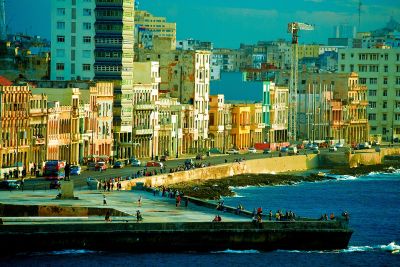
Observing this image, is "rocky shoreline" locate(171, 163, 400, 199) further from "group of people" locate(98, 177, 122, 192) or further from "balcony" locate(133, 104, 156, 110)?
"balcony" locate(133, 104, 156, 110)

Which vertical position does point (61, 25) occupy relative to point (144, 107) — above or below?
above

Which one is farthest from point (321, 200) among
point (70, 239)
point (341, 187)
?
point (70, 239)

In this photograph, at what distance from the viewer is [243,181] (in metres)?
168

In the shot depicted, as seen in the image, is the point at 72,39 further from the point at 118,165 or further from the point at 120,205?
the point at 120,205

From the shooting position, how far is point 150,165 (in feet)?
525

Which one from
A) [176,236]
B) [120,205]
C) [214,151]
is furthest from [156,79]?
[176,236]

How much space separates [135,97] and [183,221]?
6691cm

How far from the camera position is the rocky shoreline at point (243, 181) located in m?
149

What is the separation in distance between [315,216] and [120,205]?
66.7 ft

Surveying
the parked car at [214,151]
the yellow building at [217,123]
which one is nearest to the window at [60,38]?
the parked car at [214,151]

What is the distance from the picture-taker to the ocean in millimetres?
104438

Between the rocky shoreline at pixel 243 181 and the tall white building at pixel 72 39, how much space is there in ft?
62.5

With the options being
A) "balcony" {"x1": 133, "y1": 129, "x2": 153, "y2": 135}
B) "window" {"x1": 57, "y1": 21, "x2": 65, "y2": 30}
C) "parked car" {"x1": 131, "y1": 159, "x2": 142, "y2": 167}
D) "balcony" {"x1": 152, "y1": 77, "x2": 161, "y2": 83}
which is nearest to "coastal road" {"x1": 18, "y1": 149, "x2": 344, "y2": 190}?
"parked car" {"x1": 131, "y1": 159, "x2": 142, "y2": 167}

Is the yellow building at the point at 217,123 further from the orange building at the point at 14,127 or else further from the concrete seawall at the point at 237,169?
the orange building at the point at 14,127
